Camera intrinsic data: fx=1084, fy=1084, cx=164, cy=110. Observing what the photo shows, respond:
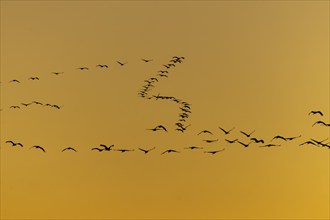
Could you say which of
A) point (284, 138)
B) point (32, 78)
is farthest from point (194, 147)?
point (32, 78)

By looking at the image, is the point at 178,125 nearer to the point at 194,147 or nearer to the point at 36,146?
the point at 194,147

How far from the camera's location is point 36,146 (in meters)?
119

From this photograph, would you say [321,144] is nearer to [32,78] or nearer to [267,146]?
[267,146]

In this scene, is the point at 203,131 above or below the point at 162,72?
below

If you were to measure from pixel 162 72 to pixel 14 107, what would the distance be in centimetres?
1768

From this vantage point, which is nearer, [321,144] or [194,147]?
[321,144]

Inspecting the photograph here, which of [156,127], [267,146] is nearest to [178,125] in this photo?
[156,127]

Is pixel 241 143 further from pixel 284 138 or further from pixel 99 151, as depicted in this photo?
pixel 99 151

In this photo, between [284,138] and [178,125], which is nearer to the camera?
[284,138]

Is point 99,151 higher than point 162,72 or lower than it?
lower

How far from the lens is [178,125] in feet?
398

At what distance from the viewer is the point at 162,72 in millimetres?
118062

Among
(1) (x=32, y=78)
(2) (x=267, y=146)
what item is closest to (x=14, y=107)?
(1) (x=32, y=78)

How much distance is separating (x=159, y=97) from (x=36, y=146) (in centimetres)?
1453
